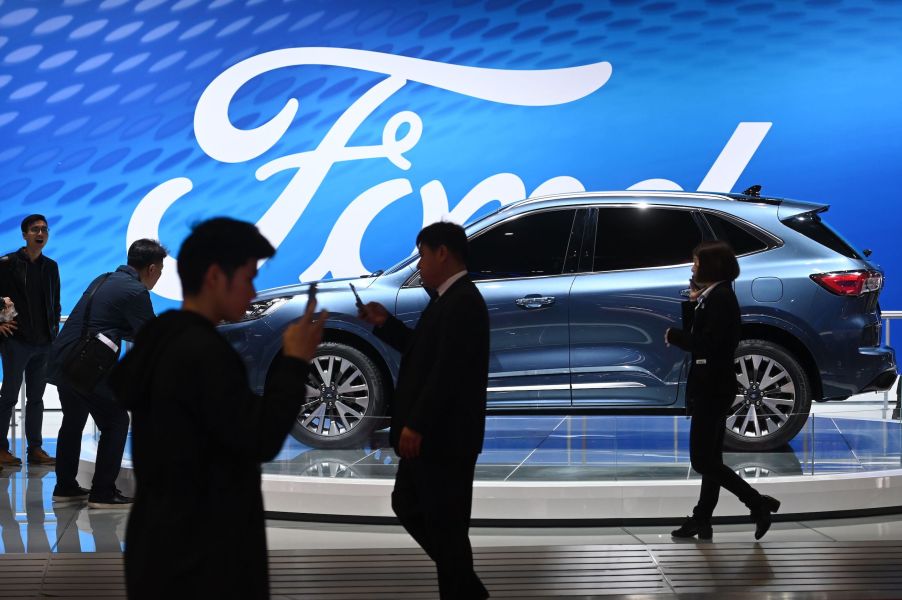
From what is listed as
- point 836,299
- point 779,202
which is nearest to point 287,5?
point 779,202

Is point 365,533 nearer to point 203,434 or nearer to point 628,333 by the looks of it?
point 628,333

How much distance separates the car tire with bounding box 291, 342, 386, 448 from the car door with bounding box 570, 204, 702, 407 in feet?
3.96

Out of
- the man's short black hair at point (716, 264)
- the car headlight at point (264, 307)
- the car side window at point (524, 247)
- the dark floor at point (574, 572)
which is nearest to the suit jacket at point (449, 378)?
the dark floor at point (574, 572)

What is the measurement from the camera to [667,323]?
6234 mm

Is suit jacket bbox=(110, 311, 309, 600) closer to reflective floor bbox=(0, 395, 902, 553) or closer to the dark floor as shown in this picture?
the dark floor

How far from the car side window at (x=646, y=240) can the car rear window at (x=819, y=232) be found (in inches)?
22.6

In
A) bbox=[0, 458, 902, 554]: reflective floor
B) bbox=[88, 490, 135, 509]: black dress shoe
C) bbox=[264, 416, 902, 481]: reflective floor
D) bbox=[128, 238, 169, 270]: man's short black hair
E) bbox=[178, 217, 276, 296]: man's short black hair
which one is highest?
bbox=[128, 238, 169, 270]: man's short black hair

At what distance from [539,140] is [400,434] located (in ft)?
22.2

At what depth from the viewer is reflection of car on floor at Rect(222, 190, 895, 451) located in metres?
6.20

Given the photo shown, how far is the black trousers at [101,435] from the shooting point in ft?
18.7

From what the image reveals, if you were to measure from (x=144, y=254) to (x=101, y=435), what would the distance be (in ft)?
3.33

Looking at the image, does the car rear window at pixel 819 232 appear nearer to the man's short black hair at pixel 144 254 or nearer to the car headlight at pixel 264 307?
the car headlight at pixel 264 307

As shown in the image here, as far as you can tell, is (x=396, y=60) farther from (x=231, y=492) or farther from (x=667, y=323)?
(x=231, y=492)

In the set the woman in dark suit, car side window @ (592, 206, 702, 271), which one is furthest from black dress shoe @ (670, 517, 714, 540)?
car side window @ (592, 206, 702, 271)
